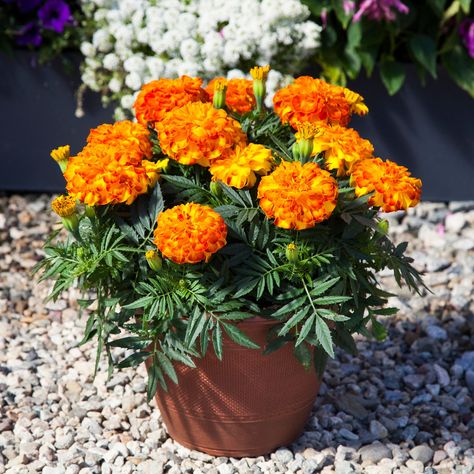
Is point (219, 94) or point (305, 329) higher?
point (219, 94)

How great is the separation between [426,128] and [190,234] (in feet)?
6.57

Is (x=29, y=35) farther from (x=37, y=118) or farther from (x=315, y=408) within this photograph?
(x=315, y=408)

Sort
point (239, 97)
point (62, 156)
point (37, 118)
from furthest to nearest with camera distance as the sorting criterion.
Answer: point (37, 118) → point (239, 97) → point (62, 156)

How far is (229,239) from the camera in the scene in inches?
72.6

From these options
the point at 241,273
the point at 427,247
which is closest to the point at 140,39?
the point at 427,247

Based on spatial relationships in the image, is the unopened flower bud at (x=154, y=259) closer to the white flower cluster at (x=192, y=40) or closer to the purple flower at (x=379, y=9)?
the white flower cluster at (x=192, y=40)

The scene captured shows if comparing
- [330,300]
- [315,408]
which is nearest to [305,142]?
[330,300]

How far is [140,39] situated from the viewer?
10.7ft

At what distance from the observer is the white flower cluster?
3166 millimetres

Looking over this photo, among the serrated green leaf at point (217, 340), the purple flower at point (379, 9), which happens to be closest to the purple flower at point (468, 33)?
the purple flower at point (379, 9)

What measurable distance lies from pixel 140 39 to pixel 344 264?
1.75 m

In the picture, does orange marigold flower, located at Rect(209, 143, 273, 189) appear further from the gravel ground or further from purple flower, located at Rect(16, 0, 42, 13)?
purple flower, located at Rect(16, 0, 42, 13)

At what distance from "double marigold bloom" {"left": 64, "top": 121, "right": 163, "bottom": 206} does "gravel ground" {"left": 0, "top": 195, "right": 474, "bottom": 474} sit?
0.68 m

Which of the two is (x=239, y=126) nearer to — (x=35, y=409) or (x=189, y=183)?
(x=189, y=183)
